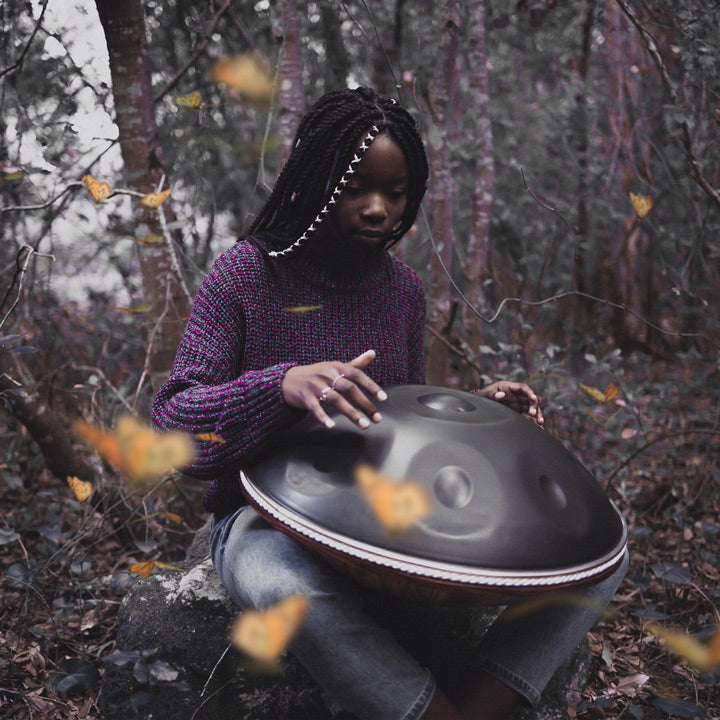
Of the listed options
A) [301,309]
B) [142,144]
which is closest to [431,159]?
[142,144]

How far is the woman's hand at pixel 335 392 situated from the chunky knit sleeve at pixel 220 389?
47 mm

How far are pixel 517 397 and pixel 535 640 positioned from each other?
55 cm

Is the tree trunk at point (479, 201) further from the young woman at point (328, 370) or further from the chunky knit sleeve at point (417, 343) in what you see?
the young woman at point (328, 370)

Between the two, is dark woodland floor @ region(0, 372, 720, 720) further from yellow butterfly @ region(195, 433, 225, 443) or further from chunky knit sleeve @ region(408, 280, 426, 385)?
chunky knit sleeve @ region(408, 280, 426, 385)

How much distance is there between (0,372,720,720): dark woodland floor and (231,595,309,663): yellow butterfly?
0.41 meters

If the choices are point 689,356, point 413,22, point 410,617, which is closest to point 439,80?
point 689,356

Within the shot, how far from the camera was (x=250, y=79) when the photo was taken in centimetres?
286

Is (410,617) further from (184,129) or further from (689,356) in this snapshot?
(184,129)

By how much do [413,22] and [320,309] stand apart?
414cm

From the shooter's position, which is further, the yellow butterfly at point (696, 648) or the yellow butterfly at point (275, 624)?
the yellow butterfly at point (696, 648)

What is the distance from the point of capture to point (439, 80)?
2949 millimetres

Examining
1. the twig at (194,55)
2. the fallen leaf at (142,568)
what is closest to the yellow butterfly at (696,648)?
the fallen leaf at (142,568)

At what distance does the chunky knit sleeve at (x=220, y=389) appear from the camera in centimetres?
133

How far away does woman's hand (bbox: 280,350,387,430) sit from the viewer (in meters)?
1.22
